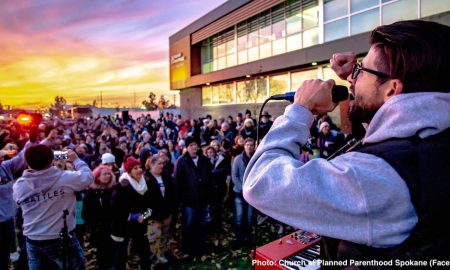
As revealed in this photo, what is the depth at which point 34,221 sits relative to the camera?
3.21 meters

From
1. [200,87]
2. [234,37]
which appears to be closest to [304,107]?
[234,37]

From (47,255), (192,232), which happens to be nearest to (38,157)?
(47,255)

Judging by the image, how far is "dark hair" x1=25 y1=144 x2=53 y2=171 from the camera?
3129 millimetres

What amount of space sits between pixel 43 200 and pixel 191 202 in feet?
8.53

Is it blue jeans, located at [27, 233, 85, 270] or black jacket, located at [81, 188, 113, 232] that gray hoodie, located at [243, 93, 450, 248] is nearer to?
blue jeans, located at [27, 233, 85, 270]

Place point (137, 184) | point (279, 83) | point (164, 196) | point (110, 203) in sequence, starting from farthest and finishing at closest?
1. point (279, 83)
2. point (164, 196)
3. point (137, 184)
4. point (110, 203)

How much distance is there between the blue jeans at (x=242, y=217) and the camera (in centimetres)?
576

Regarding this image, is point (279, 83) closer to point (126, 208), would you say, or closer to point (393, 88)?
point (126, 208)

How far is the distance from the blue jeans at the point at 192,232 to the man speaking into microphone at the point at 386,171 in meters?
4.53

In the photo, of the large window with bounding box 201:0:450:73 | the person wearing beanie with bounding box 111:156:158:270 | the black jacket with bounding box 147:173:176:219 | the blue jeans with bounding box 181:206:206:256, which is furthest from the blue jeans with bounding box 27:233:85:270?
the large window with bounding box 201:0:450:73

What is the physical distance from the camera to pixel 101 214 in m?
4.17

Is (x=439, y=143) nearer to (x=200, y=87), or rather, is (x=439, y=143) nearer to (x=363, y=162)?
(x=363, y=162)

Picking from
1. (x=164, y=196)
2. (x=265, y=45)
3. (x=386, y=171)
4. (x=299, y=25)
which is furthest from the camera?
(x=265, y=45)

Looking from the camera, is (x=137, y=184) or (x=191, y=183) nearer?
(x=137, y=184)
